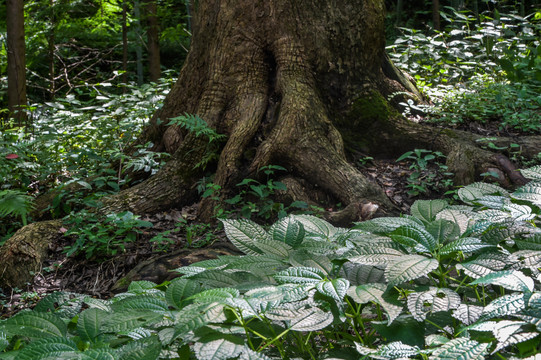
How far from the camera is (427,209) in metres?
1.43

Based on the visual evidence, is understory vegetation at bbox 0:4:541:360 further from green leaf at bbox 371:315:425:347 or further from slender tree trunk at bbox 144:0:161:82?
slender tree trunk at bbox 144:0:161:82

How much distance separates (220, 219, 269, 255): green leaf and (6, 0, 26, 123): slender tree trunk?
6627mm

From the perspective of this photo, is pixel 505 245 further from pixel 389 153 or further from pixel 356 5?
pixel 356 5

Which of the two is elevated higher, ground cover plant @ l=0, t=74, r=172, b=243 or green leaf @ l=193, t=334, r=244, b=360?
green leaf @ l=193, t=334, r=244, b=360

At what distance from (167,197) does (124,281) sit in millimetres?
1229

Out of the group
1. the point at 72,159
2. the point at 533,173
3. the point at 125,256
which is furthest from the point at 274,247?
the point at 72,159

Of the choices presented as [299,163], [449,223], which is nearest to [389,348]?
[449,223]

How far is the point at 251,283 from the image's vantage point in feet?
3.65

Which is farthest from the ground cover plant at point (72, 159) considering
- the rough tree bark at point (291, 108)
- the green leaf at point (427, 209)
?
the green leaf at point (427, 209)

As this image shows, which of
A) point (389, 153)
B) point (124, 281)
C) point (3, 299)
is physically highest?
point (389, 153)

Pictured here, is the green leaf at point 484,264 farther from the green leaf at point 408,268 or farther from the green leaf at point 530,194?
the green leaf at point 530,194

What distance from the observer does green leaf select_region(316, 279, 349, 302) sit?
3.01 ft

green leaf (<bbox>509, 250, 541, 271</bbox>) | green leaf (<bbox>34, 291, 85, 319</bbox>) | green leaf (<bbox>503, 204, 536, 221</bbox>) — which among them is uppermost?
green leaf (<bbox>503, 204, 536, 221</bbox>)

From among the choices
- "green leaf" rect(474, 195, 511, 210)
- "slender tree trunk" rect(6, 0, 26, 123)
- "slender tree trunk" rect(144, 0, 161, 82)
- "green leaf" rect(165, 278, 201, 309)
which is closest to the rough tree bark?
"green leaf" rect(474, 195, 511, 210)
